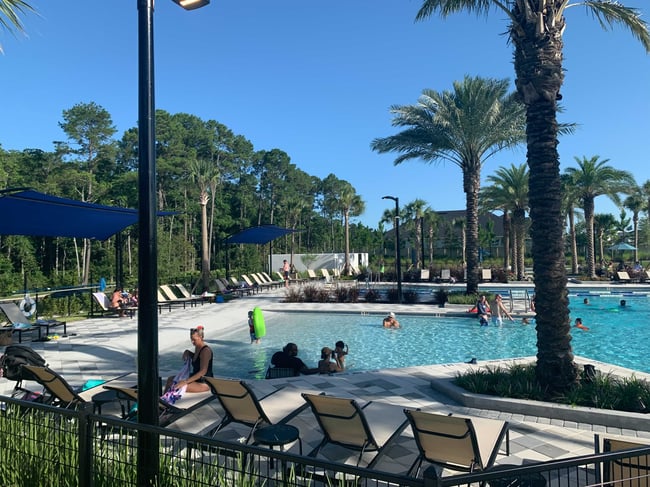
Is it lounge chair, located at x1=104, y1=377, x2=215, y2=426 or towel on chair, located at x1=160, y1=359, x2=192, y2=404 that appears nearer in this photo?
lounge chair, located at x1=104, y1=377, x2=215, y2=426

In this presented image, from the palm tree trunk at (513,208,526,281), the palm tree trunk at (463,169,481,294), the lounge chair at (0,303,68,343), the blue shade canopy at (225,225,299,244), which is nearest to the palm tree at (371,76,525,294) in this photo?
the palm tree trunk at (463,169,481,294)

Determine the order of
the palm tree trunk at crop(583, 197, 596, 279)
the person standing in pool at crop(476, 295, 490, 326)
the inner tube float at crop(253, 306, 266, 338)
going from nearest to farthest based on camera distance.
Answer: the inner tube float at crop(253, 306, 266, 338) < the person standing in pool at crop(476, 295, 490, 326) < the palm tree trunk at crop(583, 197, 596, 279)

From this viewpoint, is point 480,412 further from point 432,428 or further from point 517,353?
point 517,353

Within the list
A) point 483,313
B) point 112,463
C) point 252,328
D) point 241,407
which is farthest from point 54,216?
point 483,313

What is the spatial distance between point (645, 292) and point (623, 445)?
83.2 feet

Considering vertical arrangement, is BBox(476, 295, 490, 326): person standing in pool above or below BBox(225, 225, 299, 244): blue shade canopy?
below

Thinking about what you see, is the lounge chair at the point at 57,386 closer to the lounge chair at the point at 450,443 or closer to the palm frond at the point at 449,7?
the lounge chair at the point at 450,443

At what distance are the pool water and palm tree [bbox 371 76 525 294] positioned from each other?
518cm

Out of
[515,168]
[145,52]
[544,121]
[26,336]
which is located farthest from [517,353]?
[515,168]

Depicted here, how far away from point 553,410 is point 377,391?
8.31ft

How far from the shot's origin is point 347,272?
37.7 metres

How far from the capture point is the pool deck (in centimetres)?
482

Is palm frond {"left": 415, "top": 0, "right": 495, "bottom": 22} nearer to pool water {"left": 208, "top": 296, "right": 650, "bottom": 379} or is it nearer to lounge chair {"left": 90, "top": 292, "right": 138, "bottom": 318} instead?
pool water {"left": 208, "top": 296, "right": 650, "bottom": 379}

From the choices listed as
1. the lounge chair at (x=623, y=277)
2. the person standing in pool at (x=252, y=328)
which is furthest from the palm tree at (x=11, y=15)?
the lounge chair at (x=623, y=277)
